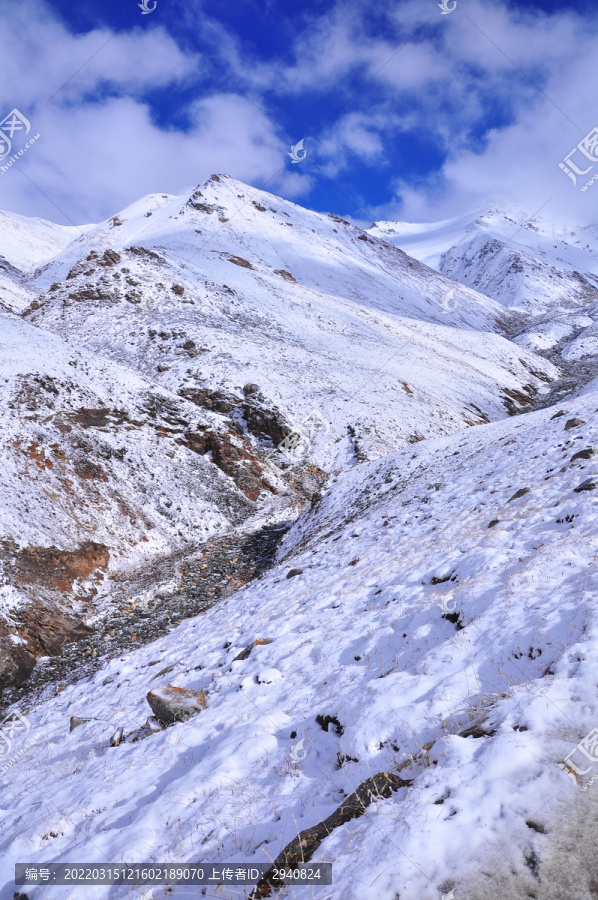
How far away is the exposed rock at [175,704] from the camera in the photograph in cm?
A: 688

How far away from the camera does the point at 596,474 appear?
9469 millimetres

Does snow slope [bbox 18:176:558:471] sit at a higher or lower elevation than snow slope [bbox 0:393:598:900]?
higher

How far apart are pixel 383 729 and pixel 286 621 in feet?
15.1

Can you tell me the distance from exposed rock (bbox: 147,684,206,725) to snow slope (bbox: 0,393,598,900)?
0.29 meters

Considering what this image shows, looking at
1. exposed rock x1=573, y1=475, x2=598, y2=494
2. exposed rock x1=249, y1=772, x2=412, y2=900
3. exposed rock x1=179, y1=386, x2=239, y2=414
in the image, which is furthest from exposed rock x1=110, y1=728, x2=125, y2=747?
exposed rock x1=179, y1=386, x2=239, y2=414

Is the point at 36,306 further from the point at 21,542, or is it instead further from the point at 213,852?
the point at 213,852

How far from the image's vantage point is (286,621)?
9.21 meters

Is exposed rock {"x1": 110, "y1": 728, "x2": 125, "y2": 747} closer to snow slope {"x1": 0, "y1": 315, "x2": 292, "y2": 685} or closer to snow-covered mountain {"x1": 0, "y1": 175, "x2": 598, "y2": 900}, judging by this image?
snow-covered mountain {"x1": 0, "y1": 175, "x2": 598, "y2": 900}

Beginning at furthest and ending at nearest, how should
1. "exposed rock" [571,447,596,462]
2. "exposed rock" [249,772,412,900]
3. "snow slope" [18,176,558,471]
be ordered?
"snow slope" [18,176,558,471] < "exposed rock" [571,447,596,462] < "exposed rock" [249,772,412,900]

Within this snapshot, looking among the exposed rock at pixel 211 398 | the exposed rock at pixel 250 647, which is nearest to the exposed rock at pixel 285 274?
the exposed rock at pixel 211 398

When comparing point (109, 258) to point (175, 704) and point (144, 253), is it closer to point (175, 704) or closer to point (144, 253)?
point (144, 253)

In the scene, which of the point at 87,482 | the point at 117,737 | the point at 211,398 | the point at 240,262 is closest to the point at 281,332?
the point at 211,398

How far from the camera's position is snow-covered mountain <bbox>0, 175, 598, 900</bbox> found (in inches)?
146

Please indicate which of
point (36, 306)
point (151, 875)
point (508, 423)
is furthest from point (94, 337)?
point (151, 875)
